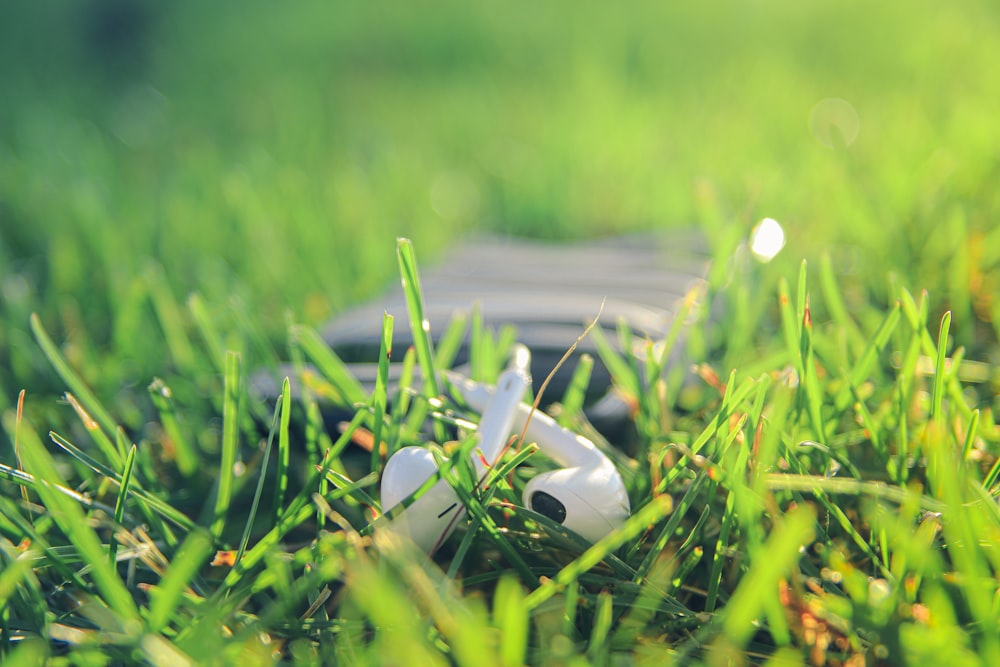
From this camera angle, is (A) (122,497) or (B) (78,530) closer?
(B) (78,530)

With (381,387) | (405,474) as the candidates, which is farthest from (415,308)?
(405,474)

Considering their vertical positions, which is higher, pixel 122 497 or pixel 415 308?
pixel 415 308

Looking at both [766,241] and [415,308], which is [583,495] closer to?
[415,308]

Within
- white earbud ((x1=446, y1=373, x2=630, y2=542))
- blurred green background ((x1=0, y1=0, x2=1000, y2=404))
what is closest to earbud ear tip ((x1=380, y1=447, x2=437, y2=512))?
white earbud ((x1=446, y1=373, x2=630, y2=542))

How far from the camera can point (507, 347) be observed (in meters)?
1.19

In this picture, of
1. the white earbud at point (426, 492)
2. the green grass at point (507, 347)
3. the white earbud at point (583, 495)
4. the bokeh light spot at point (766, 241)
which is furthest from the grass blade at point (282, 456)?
the bokeh light spot at point (766, 241)

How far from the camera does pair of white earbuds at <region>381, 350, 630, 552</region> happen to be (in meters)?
0.83

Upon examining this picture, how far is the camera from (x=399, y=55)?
172 inches

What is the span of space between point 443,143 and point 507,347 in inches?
81.8

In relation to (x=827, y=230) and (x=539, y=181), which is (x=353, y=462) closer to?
(x=827, y=230)

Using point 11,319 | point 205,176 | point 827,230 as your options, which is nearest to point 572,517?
point 827,230

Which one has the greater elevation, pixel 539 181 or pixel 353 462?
pixel 539 181

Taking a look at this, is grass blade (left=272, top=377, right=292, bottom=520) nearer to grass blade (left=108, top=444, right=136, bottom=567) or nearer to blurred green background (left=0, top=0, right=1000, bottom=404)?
grass blade (left=108, top=444, right=136, bottom=567)

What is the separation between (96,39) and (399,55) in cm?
178
